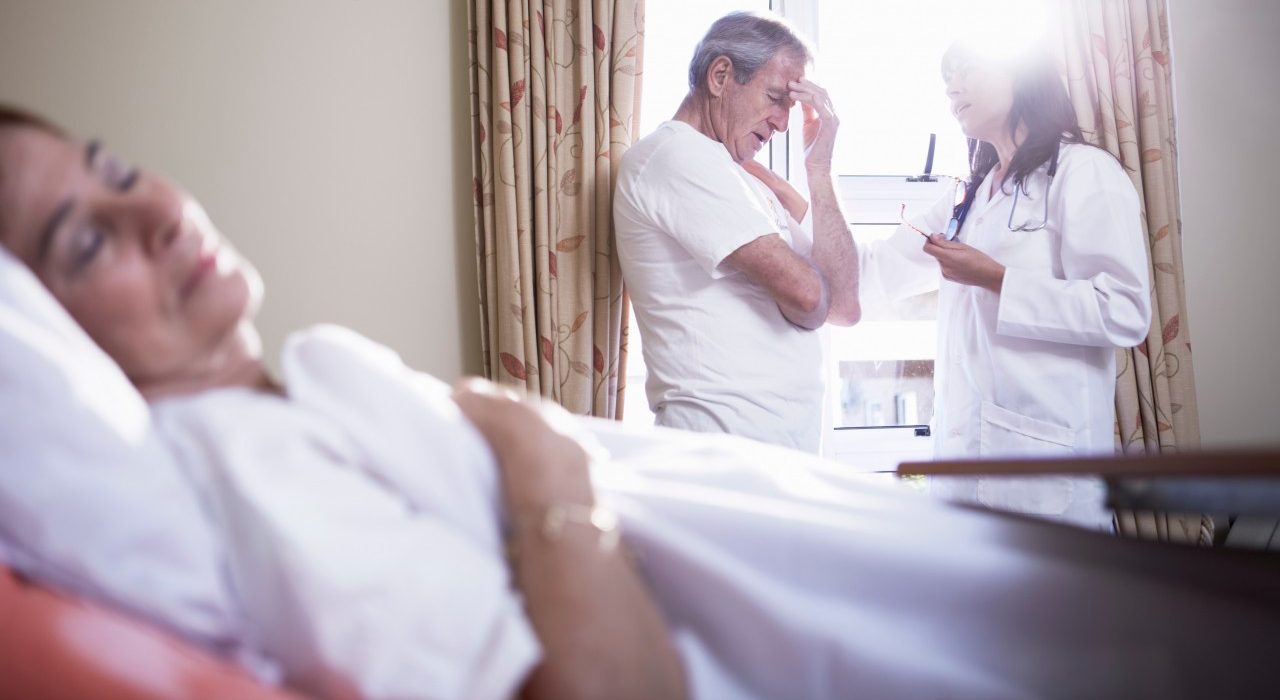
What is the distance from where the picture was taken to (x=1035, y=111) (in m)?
2.26

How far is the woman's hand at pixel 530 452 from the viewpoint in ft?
2.72

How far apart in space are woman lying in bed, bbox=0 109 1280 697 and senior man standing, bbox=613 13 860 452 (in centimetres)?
100

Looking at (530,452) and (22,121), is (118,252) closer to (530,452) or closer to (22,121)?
(22,121)

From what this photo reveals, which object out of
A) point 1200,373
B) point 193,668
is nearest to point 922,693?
point 193,668

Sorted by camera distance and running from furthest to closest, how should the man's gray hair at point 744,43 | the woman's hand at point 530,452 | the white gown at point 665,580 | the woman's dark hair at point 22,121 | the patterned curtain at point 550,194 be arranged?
Answer: the patterned curtain at point 550,194 → the man's gray hair at point 744,43 → the woman's dark hair at point 22,121 → the woman's hand at point 530,452 → the white gown at point 665,580

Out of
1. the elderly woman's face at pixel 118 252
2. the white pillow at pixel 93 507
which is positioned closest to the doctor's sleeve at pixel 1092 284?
the elderly woman's face at pixel 118 252

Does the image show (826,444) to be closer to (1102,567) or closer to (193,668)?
(1102,567)

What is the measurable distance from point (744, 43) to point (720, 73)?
9 cm

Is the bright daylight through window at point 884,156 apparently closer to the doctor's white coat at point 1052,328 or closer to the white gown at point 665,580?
the doctor's white coat at point 1052,328

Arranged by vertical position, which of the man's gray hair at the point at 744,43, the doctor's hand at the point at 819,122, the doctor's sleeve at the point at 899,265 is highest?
the man's gray hair at the point at 744,43

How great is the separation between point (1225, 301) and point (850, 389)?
1.19 m

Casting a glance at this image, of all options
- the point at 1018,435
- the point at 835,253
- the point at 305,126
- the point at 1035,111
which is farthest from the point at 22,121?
the point at 1035,111

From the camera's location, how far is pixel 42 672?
0.64 metres

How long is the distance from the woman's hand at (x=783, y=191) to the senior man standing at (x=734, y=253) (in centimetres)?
14
